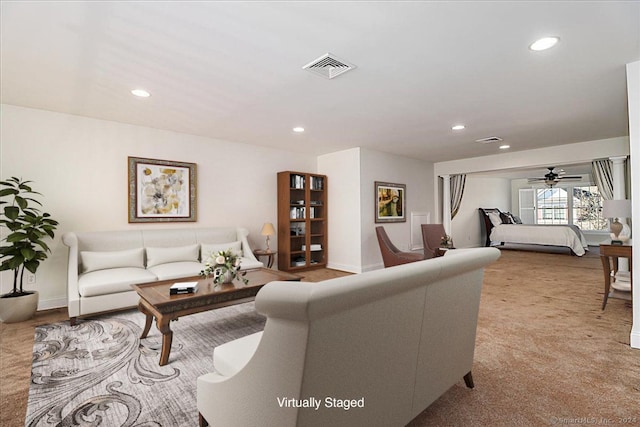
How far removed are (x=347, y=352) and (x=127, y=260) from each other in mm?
3740

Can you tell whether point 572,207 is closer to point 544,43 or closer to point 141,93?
point 544,43

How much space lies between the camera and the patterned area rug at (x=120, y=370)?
69.0 inches

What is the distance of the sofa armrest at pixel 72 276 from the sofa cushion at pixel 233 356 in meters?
2.61

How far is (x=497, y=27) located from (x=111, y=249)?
471cm

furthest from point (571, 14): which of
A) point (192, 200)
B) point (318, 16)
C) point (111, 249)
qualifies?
point (111, 249)

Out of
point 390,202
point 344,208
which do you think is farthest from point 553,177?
point 344,208

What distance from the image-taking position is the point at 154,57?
241 cm

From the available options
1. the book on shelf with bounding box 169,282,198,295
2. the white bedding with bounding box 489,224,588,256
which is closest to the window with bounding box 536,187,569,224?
the white bedding with bounding box 489,224,588,256

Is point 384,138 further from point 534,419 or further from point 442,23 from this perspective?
point 534,419

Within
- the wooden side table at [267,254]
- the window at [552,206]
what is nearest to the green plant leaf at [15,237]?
the wooden side table at [267,254]

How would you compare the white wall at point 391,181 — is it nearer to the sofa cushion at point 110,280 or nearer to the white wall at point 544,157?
the white wall at point 544,157

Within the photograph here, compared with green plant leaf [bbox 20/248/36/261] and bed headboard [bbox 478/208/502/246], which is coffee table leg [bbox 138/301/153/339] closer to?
green plant leaf [bbox 20/248/36/261]

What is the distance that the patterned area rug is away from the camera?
1.75m

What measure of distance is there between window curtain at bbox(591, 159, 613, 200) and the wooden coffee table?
6388 millimetres
